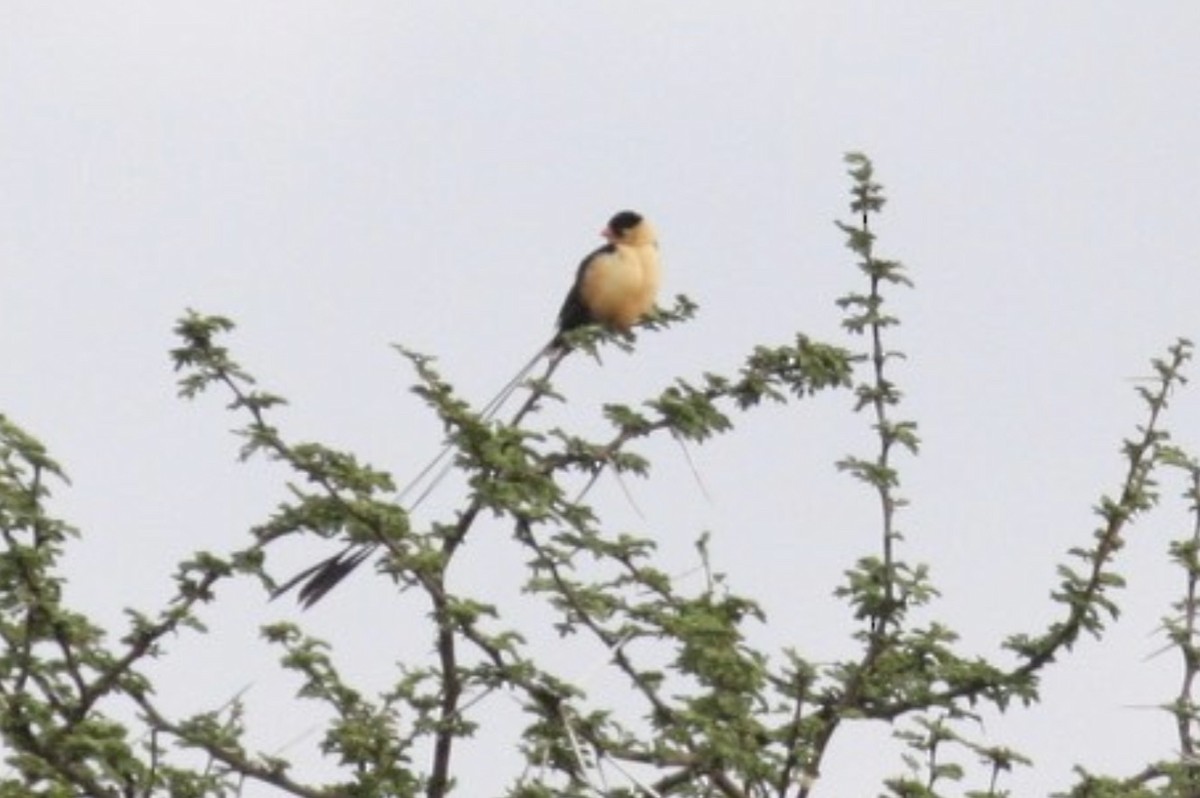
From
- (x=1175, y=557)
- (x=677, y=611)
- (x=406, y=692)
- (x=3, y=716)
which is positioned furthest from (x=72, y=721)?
(x=1175, y=557)

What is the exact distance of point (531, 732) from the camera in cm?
811

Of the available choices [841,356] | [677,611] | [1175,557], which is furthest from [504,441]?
[1175,557]

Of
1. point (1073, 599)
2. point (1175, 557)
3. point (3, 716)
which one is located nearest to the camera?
point (3, 716)

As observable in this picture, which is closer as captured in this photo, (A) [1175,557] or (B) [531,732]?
(B) [531,732]

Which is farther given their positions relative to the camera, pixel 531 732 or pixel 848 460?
pixel 848 460

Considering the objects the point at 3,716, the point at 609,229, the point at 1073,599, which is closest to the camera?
the point at 3,716

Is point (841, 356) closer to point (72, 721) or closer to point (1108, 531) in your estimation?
point (1108, 531)

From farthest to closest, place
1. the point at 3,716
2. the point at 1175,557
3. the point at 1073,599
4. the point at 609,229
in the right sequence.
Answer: the point at 609,229 < the point at 1175,557 < the point at 1073,599 < the point at 3,716

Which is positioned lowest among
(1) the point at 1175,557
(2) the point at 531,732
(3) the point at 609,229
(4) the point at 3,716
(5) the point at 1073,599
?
(4) the point at 3,716

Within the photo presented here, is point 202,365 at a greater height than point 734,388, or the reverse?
point 734,388

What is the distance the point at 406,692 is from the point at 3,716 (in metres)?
1.01

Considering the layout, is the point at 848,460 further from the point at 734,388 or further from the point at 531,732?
the point at 531,732

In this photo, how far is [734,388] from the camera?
873 centimetres

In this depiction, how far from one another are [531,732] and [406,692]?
0.38 metres
